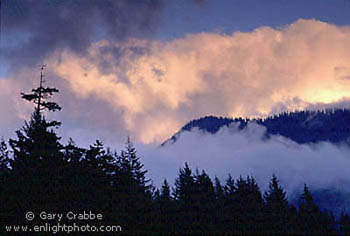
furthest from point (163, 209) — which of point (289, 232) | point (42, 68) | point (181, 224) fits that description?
point (42, 68)

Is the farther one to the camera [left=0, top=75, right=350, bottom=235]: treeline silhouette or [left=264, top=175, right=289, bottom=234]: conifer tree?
[left=264, top=175, right=289, bottom=234]: conifer tree

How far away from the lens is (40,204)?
18.9 metres

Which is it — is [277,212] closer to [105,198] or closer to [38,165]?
[105,198]

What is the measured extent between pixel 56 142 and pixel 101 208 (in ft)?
18.4

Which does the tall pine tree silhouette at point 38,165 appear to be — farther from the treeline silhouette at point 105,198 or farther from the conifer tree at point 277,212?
the conifer tree at point 277,212

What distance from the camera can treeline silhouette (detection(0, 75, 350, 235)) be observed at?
19484 mm

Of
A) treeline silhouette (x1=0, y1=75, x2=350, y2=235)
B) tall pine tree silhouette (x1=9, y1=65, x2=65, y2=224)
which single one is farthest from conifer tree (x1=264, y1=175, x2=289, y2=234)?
tall pine tree silhouette (x1=9, y1=65, x2=65, y2=224)

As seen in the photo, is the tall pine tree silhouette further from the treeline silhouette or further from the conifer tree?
the conifer tree

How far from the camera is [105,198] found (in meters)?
24.7

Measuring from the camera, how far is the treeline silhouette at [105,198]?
1948 cm

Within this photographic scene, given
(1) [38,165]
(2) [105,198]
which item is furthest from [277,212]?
(1) [38,165]

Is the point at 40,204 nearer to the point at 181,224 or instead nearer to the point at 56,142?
the point at 56,142

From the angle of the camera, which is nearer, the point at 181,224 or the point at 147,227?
the point at 147,227

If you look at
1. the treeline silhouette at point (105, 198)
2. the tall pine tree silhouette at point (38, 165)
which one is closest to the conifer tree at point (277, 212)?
the treeline silhouette at point (105, 198)
